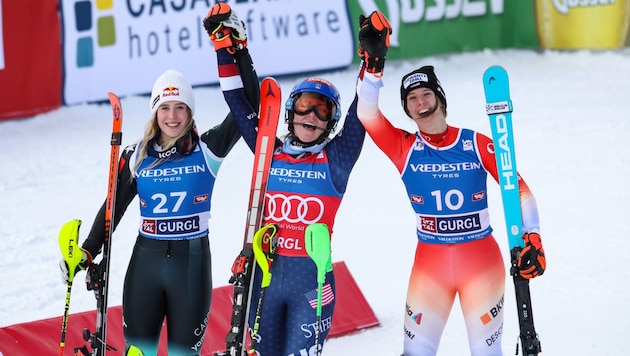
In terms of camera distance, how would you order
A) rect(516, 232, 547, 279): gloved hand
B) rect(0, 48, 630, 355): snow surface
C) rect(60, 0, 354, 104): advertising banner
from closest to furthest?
rect(516, 232, 547, 279): gloved hand → rect(0, 48, 630, 355): snow surface → rect(60, 0, 354, 104): advertising banner

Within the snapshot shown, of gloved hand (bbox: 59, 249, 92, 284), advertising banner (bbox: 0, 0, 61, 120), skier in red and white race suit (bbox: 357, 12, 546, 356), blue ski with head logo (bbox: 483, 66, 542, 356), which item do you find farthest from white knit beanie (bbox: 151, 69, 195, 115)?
advertising banner (bbox: 0, 0, 61, 120)

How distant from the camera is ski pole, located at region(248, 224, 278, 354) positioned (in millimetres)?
4062

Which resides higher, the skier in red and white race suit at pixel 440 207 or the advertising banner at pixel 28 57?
the advertising banner at pixel 28 57

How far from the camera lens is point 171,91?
14.7 feet

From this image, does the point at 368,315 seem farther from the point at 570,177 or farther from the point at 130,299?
the point at 570,177

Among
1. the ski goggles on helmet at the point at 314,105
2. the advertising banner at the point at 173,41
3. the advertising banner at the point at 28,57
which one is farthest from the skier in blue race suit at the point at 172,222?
the advertising banner at the point at 173,41

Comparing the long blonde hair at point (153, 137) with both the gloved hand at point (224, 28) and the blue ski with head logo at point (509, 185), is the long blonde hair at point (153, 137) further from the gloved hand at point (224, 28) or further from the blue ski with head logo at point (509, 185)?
the blue ski with head logo at point (509, 185)

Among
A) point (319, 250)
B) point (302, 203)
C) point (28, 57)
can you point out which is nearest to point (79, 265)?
point (302, 203)

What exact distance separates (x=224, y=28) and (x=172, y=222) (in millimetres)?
996

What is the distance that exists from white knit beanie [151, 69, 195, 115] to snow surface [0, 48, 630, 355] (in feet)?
6.92

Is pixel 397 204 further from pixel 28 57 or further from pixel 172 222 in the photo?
pixel 28 57

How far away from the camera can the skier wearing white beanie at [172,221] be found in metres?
4.42

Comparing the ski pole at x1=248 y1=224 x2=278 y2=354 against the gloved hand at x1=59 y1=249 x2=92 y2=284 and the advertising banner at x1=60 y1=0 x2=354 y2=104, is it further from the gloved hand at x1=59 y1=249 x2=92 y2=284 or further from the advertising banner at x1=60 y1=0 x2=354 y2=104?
the advertising banner at x1=60 y1=0 x2=354 y2=104

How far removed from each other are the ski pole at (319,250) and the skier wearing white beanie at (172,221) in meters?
0.74
